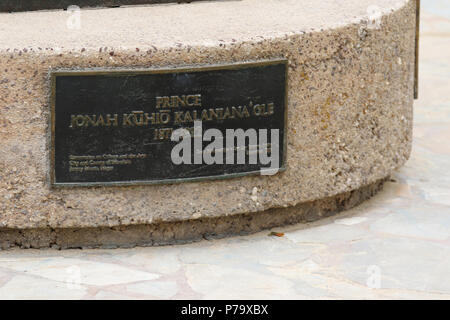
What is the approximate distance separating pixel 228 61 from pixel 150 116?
1.26ft

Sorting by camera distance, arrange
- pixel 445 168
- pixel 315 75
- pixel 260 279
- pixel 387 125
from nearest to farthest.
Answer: pixel 260 279
pixel 315 75
pixel 387 125
pixel 445 168

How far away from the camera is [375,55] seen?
490 centimetres

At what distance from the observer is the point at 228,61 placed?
4508 millimetres

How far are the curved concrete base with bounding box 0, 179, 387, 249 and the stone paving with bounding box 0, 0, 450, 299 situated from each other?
0.05m

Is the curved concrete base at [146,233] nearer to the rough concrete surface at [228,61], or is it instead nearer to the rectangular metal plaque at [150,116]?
the rough concrete surface at [228,61]

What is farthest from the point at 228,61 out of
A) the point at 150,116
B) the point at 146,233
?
the point at 146,233

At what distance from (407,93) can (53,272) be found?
189cm

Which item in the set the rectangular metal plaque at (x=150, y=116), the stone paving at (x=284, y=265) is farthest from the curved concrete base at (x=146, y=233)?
the rectangular metal plaque at (x=150, y=116)

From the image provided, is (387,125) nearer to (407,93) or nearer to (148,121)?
(407,93)

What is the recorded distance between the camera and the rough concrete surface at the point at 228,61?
14.4 ft

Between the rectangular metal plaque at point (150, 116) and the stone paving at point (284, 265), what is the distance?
1.07 feet

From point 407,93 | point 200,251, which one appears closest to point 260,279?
point 200,251

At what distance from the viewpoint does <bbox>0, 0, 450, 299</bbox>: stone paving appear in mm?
4281

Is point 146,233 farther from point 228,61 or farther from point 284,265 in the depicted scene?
point 228,61
